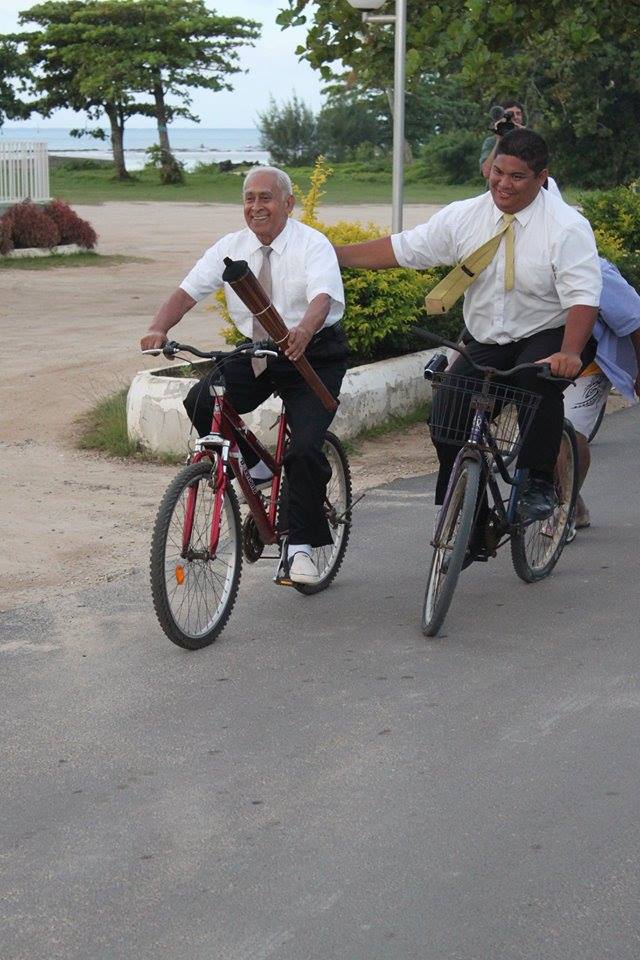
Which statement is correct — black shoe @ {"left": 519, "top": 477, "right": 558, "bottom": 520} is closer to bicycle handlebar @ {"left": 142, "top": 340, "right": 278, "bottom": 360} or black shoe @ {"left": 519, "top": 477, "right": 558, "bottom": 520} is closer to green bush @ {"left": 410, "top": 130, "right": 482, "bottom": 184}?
bicycle handlebar @ {"left": 142, "top": 340, "right": 278, "bottom": 360}

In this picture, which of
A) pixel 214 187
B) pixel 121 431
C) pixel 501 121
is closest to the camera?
pixel 501 121

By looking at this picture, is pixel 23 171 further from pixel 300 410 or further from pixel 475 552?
pixel 475 552

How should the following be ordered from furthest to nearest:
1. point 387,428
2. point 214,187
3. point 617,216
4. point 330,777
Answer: point 214,187 < point 617,216 < point 387,428 < point 330,777

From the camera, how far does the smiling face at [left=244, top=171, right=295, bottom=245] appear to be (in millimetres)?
6023

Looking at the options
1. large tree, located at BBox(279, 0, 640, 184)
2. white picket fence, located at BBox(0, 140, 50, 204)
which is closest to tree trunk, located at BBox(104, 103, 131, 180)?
white picket fence, located at BBox(0, 140, 50, 204)

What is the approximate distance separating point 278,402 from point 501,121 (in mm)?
2068

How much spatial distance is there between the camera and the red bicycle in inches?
116

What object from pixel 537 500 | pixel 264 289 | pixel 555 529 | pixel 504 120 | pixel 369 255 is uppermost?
pixel 504 120

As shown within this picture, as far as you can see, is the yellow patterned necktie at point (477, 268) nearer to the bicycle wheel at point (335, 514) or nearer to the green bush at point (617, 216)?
the bicycle wheel at point (335, 514)

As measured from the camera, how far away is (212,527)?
5863 millimetres

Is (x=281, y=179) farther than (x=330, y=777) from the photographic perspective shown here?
Yes

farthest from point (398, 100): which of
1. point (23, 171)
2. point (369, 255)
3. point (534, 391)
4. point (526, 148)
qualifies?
point (23, 171)

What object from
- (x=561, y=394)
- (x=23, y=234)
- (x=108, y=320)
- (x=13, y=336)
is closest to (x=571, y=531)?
(x=561, y=394)

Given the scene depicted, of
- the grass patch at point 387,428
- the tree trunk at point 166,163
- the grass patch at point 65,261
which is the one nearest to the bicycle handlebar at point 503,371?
the grass patch at point 387,428
